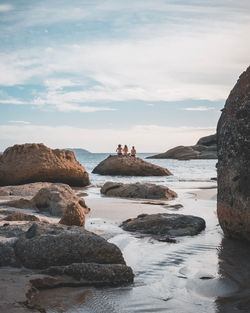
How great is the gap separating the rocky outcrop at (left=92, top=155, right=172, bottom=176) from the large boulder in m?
8.69

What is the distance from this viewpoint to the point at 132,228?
6.63 m

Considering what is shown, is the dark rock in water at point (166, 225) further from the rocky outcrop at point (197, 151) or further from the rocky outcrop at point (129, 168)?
the rocky outcrop at point (197, 151)

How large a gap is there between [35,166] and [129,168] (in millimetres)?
10549

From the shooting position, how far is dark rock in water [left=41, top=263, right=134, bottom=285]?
152 inches

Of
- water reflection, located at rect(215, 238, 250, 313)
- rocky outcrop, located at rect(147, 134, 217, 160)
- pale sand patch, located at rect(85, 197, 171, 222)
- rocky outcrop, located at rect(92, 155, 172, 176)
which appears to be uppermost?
rocky outcrop, located at rect(147, 134, 217, 160)

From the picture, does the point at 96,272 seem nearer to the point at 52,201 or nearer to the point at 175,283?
the point at 175,283

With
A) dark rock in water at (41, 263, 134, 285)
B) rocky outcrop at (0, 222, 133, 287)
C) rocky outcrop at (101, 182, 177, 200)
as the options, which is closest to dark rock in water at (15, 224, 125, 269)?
rocky outcrop at (0, 222, 133, 287)

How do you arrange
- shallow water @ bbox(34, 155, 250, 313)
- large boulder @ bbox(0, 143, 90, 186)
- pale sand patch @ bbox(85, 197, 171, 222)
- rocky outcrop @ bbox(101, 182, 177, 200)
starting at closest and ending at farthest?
shallow water @ bbox(34, 155, 250, 313), pale sand patch @ bbox(85, 197, 171, 222), rocky outcrop @ bbox(101, 182, 177, 200), large boulder @ bbox(0, 143, 90, 186)

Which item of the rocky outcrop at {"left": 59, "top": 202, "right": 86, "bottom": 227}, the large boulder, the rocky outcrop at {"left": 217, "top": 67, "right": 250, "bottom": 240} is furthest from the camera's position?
the large boulder

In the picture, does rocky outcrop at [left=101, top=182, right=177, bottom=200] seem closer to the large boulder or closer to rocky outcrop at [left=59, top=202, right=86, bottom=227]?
the large boulder

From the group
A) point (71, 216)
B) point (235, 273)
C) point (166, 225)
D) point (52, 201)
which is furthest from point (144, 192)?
point (235, 273)

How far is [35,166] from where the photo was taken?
576 inches

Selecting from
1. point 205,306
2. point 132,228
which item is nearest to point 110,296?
point 205,306

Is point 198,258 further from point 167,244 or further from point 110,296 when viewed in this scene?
point 110,296
